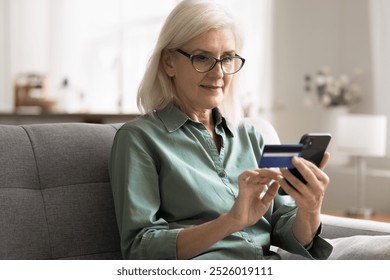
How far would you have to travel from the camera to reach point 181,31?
1774 mm

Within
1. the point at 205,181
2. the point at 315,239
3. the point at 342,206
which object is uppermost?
the point at 205,181

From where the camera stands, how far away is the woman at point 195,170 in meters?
1.60

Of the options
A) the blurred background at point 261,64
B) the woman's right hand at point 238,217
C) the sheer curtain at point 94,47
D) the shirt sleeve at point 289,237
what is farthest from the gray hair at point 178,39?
the sheer curtain at point 94,47

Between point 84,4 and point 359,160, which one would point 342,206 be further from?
point 84,4

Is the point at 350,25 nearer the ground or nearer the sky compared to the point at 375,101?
nearer the sky

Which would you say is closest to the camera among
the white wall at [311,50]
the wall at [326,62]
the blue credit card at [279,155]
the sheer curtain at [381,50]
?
the blue credit card at [279,155]

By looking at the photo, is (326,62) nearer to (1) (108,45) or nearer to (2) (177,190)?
(1) (108,45)

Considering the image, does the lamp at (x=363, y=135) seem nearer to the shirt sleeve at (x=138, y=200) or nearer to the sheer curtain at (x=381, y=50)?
the sheer curtain at (x=381, y=50)

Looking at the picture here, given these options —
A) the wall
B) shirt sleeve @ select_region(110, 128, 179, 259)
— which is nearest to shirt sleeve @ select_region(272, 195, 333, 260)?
shirt sleeve @ select_region(110, 128, 179, 259)

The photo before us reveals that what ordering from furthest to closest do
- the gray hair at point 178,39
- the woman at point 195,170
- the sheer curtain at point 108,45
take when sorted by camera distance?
the sheer curtain at point 108,45 → the gray hair at point 178,39 → the woman at point 195,170

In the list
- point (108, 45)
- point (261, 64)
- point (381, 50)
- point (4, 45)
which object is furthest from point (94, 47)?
point (381, 50)

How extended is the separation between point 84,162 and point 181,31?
1.39ft

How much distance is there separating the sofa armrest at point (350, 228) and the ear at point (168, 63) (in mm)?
651
